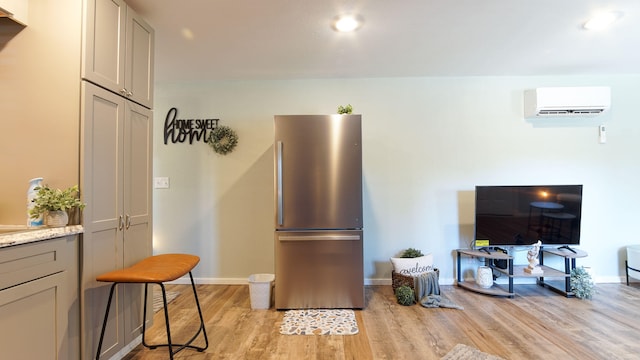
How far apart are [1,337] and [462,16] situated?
311 cm

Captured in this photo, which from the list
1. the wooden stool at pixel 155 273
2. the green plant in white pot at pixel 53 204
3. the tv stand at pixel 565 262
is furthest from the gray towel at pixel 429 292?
the green plant in white pot at pixel 53 204

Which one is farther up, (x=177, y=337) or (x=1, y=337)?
(x=1, y=337)

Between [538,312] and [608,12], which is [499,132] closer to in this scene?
[608,12]

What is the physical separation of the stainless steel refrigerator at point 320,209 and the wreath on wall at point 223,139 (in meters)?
0.99

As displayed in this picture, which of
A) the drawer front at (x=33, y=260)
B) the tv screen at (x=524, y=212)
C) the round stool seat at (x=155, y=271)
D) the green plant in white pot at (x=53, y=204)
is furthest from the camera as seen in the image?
the tv screen at (x=524, y=212)

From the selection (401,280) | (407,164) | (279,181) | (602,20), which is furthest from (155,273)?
(602,20)

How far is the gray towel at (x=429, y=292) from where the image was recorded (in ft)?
9.18

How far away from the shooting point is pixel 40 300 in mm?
1361

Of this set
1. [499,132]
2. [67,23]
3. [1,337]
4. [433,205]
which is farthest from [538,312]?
[67,23]

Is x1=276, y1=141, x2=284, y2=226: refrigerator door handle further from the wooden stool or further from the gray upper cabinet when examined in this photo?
the gray upper cabinet

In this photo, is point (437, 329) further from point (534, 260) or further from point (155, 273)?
point (155, 273)

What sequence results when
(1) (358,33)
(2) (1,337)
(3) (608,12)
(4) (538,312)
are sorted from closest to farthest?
(2) (1,337), (3) (608,12), (1) (358,33), (4) (538,312)

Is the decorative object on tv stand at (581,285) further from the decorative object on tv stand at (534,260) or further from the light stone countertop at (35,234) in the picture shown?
the light stone countertop at (35,234)

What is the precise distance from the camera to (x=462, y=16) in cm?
218
